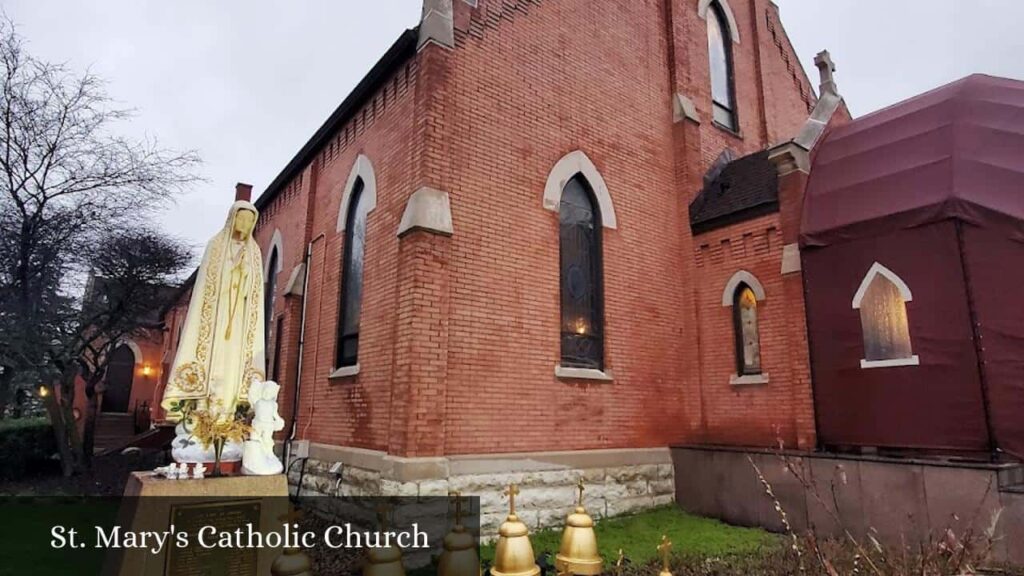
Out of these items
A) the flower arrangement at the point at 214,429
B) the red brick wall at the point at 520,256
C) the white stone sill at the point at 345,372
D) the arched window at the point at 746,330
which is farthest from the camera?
the arched window at the point at 746,330

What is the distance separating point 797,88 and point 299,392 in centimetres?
1603

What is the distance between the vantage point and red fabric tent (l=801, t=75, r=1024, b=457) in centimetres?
752

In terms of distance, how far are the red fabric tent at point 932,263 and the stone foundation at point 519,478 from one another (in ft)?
9.68

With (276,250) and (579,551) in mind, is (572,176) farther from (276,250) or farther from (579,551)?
(276,250)

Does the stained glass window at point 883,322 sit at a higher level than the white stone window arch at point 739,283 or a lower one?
lower

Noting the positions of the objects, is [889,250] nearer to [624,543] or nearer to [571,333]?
[571,333]

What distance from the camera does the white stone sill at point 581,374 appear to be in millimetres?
8930

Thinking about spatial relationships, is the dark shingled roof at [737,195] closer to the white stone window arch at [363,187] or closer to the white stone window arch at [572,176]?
the white stone window arch at [572,176]

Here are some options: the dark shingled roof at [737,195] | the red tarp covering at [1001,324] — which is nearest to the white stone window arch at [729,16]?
the dark shingled roof at [737,195]

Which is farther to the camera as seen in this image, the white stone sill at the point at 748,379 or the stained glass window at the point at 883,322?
the white stone sill at the point at 748,379

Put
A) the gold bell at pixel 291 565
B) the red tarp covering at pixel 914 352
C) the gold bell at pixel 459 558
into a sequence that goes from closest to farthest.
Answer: the gold bell at pixel 291 565
the gold bell at pixel 459 558
the red tarp covering at pixel 914 352

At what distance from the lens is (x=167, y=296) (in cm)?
2112

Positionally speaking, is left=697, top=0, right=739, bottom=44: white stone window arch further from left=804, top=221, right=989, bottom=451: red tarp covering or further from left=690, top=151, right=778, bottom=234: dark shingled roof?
left=804, top=221, right=989, bottom=451: red tarp covering

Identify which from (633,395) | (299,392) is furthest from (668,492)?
(299,392)
